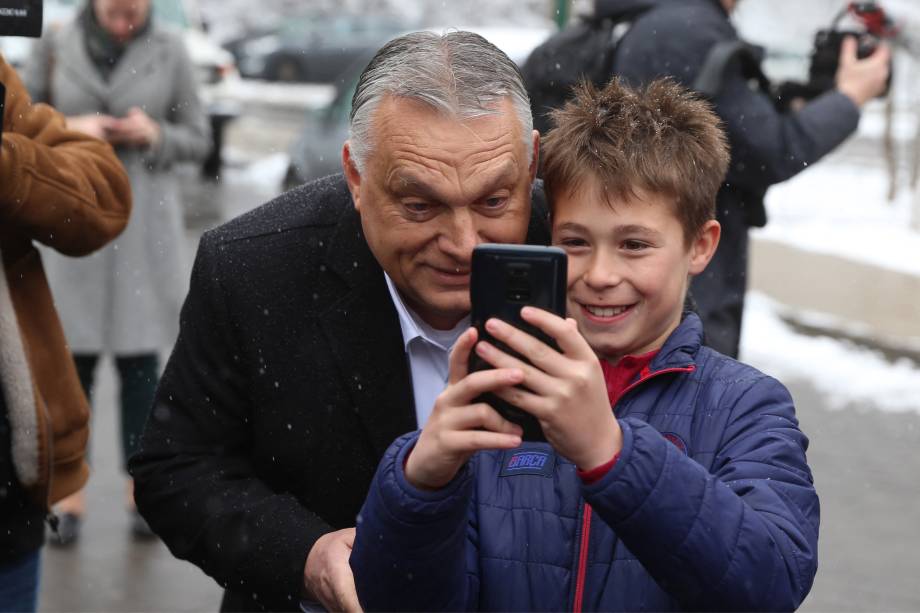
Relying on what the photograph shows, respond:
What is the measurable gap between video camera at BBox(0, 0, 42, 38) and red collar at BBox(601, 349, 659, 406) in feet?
3.86

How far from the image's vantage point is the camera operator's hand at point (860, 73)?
190 inches

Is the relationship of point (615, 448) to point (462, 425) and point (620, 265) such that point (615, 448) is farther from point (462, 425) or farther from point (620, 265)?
point (620, 265)

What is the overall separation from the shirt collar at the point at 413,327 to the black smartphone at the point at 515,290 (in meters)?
0.80

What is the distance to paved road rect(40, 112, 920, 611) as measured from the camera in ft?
17.2

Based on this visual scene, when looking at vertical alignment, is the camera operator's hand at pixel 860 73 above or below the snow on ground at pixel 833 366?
above

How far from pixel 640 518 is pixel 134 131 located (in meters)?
4.30

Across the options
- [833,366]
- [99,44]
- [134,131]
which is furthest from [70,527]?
[833,366]

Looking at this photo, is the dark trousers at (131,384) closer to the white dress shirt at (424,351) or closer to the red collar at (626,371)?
the white dress shirt at (424,351)

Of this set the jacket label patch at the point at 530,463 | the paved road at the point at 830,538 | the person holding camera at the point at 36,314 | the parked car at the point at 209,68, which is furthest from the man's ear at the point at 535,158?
the parked car at the point at 209,68

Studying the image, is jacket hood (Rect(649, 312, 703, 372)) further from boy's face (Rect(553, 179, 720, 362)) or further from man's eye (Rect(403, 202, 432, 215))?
man's eye (Rect(403, 202, 432, 215))

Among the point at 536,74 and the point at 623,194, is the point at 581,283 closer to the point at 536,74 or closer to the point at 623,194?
the point at 623,194

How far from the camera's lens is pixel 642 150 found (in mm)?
2332

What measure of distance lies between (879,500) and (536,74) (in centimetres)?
299

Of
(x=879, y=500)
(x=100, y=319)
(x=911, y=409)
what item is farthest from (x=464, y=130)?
(x=911, y=409)
